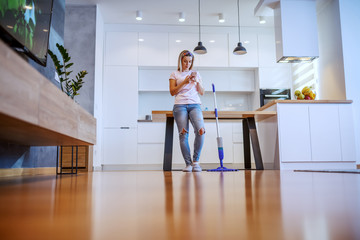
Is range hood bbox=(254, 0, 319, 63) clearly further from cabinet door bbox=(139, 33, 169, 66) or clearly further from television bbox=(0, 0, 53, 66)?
television bbox=(0, 0, 53, 66)

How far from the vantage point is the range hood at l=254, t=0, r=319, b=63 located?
446 cm

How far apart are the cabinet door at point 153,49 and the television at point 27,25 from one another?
3556 millimetres

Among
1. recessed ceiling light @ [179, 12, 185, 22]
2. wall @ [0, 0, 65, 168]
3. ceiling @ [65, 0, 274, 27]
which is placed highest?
ceiling @ [65, 0, 274, 27]

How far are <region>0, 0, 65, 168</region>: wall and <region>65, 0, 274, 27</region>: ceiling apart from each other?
2154 millimetres

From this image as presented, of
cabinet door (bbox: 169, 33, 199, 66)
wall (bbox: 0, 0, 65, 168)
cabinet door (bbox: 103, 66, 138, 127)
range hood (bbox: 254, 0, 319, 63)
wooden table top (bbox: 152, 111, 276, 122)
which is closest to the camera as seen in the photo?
wall (bbox: 0, 0, 65, 168)

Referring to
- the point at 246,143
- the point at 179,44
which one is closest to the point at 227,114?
the point at 246,143

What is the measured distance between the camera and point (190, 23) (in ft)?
18.9

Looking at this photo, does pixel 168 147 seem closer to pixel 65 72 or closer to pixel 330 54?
pixel 65 72

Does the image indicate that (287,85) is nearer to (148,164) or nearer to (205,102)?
(205,102)

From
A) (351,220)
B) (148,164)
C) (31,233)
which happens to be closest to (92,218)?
(31,233)

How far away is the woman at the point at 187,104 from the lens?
3.11m

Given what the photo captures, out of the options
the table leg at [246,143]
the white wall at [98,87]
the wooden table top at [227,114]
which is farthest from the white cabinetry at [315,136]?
the white wall at [98,87]

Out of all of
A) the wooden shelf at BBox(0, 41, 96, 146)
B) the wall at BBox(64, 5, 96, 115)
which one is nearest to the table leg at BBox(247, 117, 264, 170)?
the wall at BBox(64, 5, 96, 115)

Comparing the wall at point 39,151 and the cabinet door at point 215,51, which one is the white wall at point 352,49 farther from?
the wall at point 39,151
